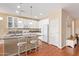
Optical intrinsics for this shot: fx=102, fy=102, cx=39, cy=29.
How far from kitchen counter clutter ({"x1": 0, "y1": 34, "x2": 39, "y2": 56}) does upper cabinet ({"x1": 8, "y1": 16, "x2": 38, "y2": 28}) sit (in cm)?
36

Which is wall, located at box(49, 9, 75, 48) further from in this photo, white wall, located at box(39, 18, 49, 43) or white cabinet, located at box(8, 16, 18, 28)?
white cabinet, located at box(8, 16, 18, 28)

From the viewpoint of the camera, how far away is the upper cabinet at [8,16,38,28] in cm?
335

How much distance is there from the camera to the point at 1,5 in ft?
10.7

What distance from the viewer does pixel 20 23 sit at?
349cm

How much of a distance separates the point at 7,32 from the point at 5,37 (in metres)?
0.18

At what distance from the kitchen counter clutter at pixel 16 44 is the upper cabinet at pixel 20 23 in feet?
1.18

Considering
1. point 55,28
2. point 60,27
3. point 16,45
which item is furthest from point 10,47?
point 60,27

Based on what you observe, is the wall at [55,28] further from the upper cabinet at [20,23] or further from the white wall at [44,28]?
the upper cabinet at [20,23]

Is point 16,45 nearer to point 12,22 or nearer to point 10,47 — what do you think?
point 10,47

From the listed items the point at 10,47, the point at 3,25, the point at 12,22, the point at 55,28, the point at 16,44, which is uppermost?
the point at 12,22

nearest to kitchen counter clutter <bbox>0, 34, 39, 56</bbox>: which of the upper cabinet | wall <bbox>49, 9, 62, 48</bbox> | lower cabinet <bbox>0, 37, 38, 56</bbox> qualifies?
lower cabinet <bbox>0, 37, 38, 56</bbox>

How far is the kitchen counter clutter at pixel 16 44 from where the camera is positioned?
11.3ft

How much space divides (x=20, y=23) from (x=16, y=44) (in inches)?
29.9

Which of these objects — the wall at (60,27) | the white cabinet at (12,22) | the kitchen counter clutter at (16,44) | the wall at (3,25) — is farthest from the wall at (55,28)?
the wall at (3,25)
